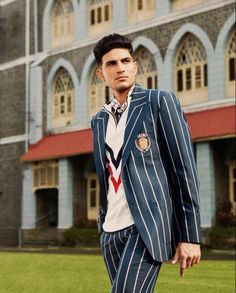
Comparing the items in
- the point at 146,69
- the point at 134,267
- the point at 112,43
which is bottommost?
the point at 134,267

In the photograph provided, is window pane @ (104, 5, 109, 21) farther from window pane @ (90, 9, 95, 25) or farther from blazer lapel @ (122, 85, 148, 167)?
blazer lapel @ (122, 85, 148, 167)

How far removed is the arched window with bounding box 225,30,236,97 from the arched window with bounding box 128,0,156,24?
3755mm

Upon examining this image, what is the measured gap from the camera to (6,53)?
30.1 m

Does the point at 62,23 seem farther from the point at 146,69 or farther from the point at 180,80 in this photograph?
the point at 180,80

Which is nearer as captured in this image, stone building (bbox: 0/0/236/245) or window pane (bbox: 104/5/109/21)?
stone building (bbox: 0/0/236/245)

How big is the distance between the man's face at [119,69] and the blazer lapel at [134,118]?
69 mm

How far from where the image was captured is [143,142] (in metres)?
3.05

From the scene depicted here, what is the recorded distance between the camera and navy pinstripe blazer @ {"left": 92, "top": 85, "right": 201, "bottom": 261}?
296 centimetres

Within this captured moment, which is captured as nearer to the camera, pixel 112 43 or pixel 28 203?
pixel 112 43

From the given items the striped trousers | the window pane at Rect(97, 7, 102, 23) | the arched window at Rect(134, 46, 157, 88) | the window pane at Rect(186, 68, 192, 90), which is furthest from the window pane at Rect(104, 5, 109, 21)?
the striped trousers

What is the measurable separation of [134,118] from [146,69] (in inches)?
866

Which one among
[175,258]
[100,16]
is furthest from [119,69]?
[100,16]

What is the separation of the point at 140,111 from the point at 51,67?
25302 millimetres

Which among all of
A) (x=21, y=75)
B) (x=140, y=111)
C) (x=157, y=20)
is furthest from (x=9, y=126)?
(x=140, y=111)
